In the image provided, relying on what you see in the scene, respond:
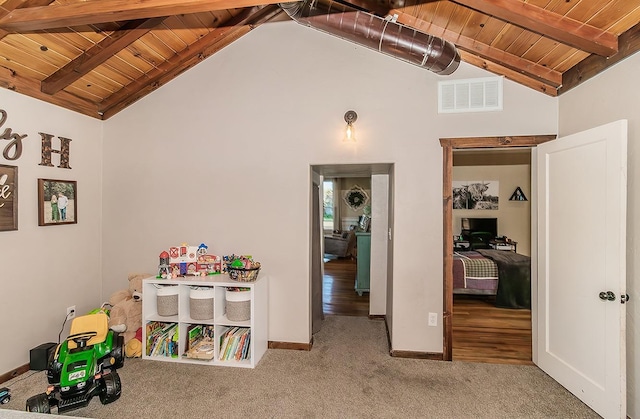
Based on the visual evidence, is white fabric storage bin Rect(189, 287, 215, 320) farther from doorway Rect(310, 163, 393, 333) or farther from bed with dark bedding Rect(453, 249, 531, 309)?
bed with dark bedding Rect(453, 249, 531, 309)

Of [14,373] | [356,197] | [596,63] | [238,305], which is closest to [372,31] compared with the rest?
[596,63]

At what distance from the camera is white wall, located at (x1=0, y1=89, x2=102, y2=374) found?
2684 mm

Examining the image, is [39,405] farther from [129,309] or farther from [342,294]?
[342,294]

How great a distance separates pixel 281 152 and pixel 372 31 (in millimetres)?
1357

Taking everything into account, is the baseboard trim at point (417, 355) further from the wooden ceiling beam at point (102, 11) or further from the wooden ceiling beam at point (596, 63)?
the wooden ceiling beam at point (102, 11)

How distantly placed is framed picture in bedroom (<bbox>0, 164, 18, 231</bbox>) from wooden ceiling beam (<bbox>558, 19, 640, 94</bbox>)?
4.61 meters

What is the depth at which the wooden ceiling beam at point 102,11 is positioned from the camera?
77.2 inches

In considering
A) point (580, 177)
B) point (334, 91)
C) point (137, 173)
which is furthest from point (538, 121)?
point (137, 173)

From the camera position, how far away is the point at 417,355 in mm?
3041

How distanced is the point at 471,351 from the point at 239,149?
308 cm

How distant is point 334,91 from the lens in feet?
10.4

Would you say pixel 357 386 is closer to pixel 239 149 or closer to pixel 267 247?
pixel 267 247

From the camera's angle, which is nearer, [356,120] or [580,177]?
[580,177]

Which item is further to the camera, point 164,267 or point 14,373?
point 164,267
